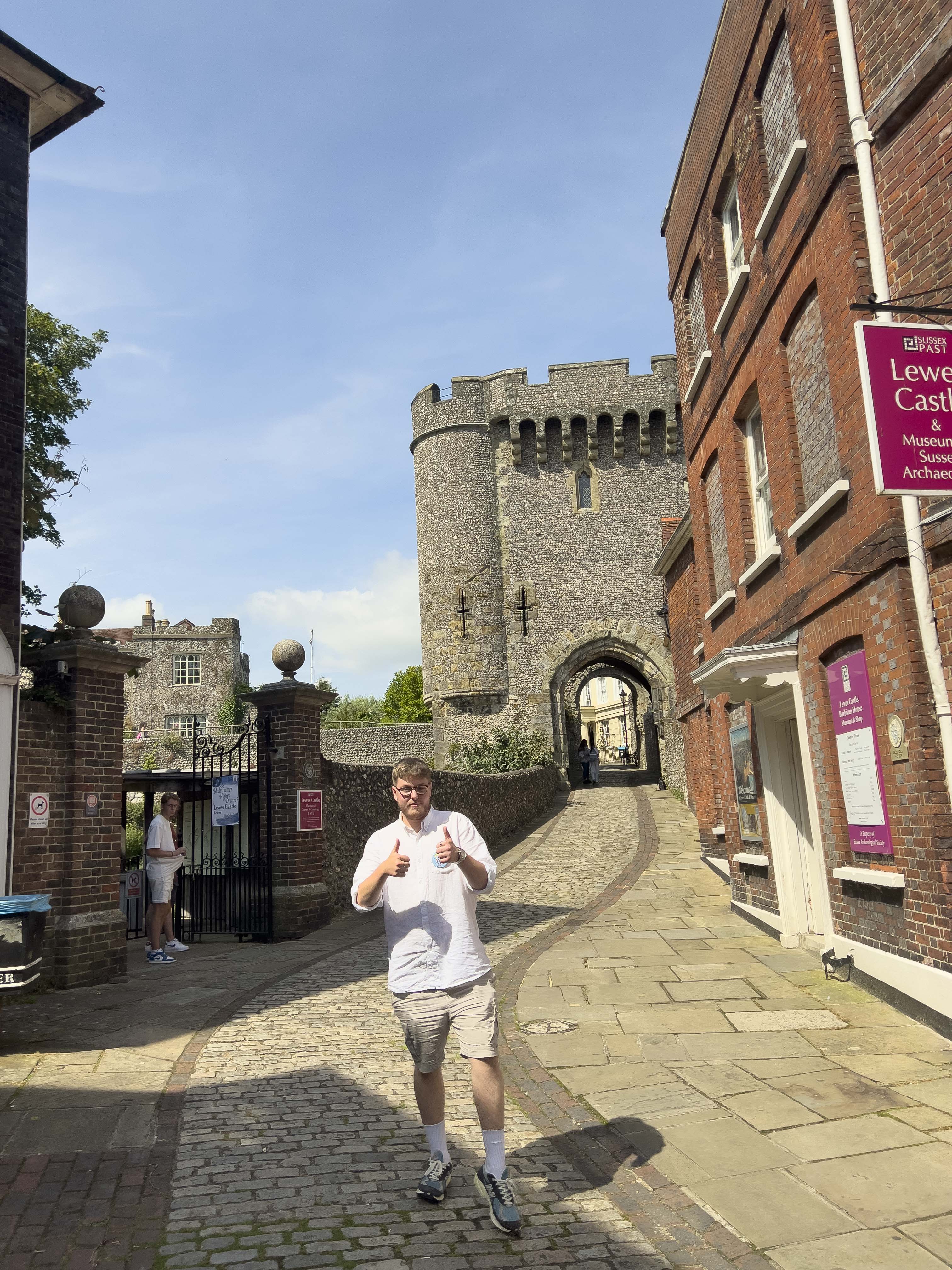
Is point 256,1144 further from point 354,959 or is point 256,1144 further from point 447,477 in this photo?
point 447,477

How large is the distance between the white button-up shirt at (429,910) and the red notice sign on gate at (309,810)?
24.5ft

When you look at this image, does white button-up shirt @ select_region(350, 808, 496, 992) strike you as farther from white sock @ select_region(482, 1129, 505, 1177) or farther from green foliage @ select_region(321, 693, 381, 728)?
green foliage @ select_region(321, 693, 381, 728)

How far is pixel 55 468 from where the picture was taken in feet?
46.3

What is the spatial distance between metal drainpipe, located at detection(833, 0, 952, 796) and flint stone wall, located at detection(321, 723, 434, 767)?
96.7ft

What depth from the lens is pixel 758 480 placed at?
10109 millimetres

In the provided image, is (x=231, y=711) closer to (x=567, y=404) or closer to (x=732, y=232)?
(x=567, y=404)

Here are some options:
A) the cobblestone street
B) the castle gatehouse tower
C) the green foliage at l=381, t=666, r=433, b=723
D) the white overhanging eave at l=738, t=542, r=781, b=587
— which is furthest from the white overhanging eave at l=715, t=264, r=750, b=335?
the green foliage at l=381, t=666, r=433, b=723

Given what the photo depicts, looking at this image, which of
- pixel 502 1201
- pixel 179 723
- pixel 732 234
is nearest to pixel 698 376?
pixel 732 234

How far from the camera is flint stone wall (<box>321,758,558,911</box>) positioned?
1234cm

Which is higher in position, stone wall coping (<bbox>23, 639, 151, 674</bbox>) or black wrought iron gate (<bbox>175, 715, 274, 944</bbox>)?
stone wall coping (<bbox>23, 639, 151, 674</bbox>)

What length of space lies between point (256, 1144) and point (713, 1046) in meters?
2.84

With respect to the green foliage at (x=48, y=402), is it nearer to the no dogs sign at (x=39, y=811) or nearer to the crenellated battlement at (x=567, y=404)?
the no dogs sign at (x=39, y=811)

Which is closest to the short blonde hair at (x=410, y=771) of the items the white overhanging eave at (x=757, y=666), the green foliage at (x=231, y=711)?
the white overhanging eave at (x=757, y=666)

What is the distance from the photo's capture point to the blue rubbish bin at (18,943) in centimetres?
571
